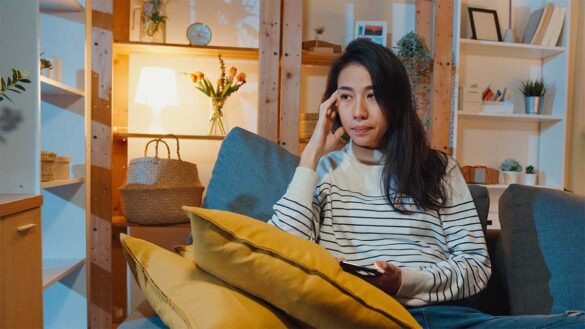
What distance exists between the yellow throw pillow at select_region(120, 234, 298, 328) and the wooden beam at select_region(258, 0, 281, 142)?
1569 mm

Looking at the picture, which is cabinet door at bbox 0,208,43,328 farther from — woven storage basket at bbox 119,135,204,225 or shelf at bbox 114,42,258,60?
shelf at bbox 114,42,258,60

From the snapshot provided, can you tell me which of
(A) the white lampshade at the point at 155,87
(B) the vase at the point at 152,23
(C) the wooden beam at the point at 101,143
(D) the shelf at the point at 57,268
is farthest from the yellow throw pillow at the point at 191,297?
(B) the vase at the point at 152,23

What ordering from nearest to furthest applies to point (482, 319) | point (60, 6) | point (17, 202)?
point (482, 319)
point (17, 202)
point (60, 6)

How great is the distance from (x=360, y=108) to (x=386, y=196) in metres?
0.25

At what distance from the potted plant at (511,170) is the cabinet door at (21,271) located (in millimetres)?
2626

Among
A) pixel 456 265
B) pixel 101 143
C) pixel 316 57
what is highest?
pixel 316 57

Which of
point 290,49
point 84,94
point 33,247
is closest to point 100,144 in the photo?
point 84,94

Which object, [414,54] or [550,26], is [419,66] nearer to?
[414,54]

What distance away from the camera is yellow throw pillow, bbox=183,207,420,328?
0.79 meters

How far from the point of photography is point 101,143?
234cm

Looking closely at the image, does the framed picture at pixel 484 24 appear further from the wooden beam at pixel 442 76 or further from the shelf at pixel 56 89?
the shelf at pixel 56 89

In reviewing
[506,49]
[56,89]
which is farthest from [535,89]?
[56,89]

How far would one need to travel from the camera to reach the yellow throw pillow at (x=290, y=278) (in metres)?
0.79

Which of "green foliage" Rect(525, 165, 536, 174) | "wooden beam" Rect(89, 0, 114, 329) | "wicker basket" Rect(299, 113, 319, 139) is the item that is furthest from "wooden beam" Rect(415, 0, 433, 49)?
"wooden beam" Rect(89, 0, 114, 329)
